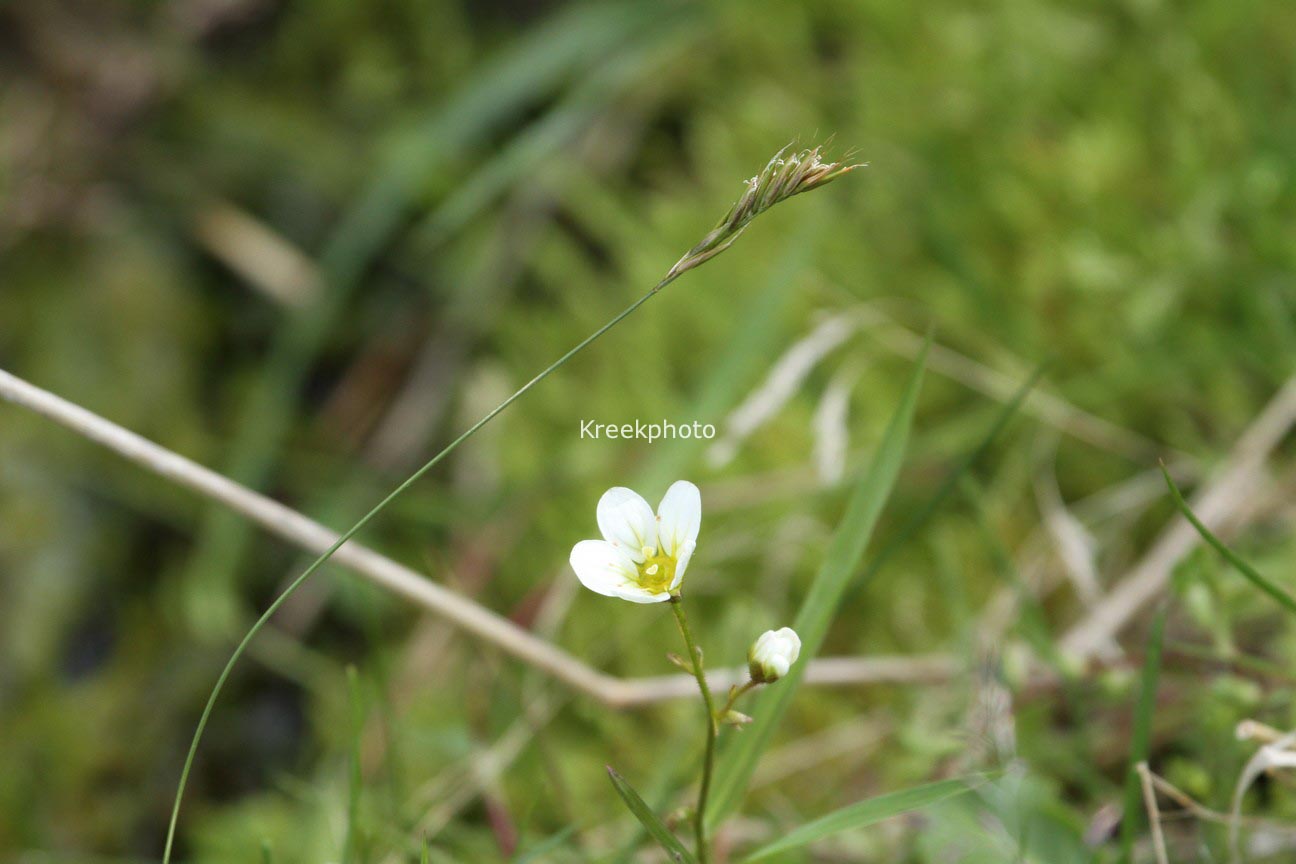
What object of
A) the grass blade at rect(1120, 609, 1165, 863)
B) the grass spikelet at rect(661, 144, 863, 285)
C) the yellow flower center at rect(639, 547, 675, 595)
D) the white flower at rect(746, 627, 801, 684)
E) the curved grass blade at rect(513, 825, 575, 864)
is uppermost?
the grass spikelet at rect(661, 144, 863, 285)

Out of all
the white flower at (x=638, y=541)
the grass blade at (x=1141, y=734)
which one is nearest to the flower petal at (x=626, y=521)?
the white flower at (x=638, y=541)

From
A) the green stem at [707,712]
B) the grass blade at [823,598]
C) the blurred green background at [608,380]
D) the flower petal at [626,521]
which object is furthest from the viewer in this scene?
the blurred green background at [608,380]

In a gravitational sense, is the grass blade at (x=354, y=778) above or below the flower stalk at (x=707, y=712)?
above

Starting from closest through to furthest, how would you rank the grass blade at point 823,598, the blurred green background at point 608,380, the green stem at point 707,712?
the green stem at point 707,712, the grass blade at point 823,598, the blurred green background at point 608,380

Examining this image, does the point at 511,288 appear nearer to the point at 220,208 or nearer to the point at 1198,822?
the point at 220,208

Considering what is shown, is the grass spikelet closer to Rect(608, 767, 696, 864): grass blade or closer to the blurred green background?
Rect(608, 767, 696, 864): grass blade

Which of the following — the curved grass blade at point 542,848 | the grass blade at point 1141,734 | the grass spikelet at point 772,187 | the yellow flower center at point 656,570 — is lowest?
the grass blade at point 1141,734

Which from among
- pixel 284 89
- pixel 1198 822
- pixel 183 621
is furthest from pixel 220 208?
pixel 1198 822

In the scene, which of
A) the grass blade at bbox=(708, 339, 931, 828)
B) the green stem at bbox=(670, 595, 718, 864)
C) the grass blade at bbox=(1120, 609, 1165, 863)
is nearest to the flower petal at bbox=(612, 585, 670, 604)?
the green stem at bbox=(670, 595, 718, 864)

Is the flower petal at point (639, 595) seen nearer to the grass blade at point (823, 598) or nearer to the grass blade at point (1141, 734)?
the grass blade at point (823, 598)
